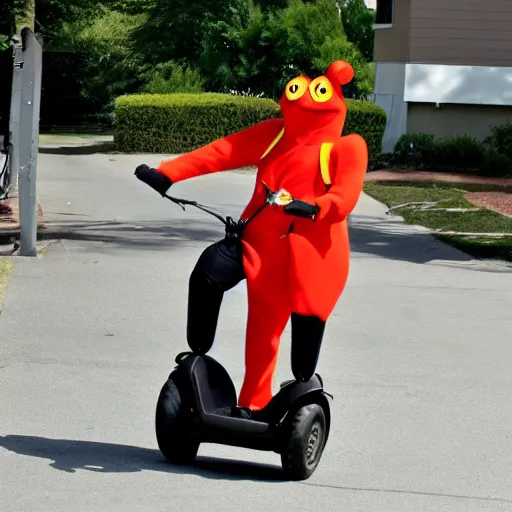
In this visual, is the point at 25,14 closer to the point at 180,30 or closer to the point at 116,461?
the point at 116,461

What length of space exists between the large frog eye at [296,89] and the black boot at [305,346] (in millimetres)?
995

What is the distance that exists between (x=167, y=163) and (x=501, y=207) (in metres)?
14.9

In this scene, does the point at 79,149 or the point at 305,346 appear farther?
the point at 79,149

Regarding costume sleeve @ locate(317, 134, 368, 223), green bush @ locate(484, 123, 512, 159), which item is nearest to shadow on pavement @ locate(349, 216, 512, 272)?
costume sleeve @ locate(317, 134, 368, 223)

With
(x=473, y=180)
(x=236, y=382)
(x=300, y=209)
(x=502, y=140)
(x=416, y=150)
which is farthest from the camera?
(x=502, y=140)

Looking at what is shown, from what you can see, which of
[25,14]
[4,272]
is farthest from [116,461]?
[25,14]

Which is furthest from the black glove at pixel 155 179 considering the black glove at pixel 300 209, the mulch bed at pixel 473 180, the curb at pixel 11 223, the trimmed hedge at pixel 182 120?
the trimmed hedge at pixel 182 120

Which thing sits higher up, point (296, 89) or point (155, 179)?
point (296, 89)

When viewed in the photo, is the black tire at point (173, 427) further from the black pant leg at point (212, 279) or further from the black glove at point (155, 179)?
the black glove at point (155, 179)

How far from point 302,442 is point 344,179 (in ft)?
3.81

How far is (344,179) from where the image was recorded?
5.73m

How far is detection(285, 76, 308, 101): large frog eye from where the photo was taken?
19.5 feet

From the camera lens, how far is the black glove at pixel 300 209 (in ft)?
18.1

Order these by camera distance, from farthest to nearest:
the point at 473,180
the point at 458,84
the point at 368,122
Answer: the point at 458,84
the point at 368,122
the point at 473,180
